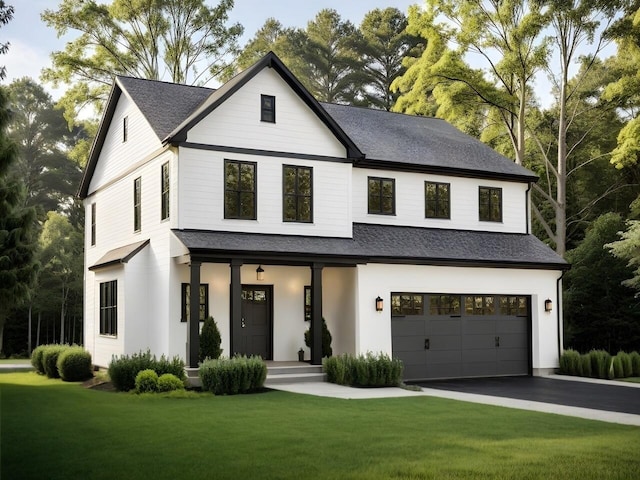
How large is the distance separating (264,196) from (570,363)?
38.2ft

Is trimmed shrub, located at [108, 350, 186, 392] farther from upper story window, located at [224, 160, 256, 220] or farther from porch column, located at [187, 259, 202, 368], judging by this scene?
upper story window, located at [224, 160, 256, 220]

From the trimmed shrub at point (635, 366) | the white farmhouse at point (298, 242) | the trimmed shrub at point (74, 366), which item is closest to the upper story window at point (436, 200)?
the white farmhouse at point (298, 242)

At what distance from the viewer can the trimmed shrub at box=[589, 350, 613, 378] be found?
24.5 m

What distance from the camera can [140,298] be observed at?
23.0 meters

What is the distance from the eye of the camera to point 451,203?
27.0 meters

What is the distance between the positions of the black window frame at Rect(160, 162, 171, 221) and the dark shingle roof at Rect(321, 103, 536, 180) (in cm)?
661

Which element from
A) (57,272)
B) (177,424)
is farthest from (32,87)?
(177,424)

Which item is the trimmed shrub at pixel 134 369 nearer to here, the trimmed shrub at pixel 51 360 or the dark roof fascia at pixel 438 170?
the trimmed shrub at pixel 51 360

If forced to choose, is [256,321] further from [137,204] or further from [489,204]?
[489,204]

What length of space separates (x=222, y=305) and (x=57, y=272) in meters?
23.7

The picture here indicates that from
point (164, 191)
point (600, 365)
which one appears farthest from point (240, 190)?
point (600, 365)

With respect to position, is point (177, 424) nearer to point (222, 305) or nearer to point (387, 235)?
point (222, 305)

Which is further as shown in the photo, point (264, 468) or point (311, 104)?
point (311, 104)

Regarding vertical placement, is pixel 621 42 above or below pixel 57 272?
above
